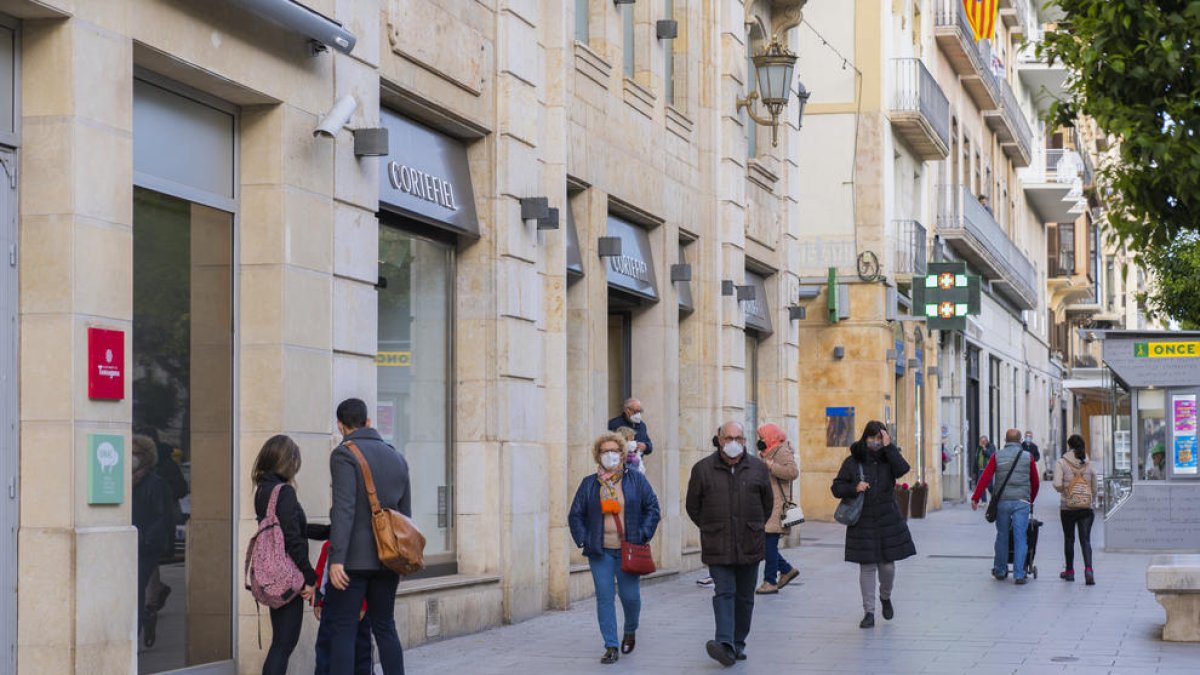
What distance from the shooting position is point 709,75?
2280cm

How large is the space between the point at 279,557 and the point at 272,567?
0.21 feet

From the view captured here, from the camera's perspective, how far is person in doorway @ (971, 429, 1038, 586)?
19984 millimetres

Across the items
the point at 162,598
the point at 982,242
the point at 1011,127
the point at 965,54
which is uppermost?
the point at 965,54

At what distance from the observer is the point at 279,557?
32.9ft

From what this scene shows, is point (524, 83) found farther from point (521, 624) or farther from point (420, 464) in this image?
point (521, 624)

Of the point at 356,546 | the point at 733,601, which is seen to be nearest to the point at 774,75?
the point at 733,601

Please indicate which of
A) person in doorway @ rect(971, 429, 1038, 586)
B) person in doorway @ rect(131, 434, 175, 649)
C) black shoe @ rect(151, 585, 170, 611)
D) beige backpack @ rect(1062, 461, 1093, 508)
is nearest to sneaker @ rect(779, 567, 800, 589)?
person in doorway @ rect(971, 429, 1038, 586)

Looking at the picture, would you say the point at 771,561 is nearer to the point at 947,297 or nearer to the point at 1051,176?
the point at 947,297

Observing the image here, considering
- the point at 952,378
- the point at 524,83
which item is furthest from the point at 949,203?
the point at 524,83

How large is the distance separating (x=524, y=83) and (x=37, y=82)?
714cm

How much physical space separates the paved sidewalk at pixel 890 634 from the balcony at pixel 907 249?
15.5m

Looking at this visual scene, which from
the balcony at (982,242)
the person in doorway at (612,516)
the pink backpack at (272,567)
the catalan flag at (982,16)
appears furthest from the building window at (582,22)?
the catalan flag at (982,16)

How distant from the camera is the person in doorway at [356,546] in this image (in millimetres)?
9922

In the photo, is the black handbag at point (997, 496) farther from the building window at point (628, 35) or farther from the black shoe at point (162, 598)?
the black shoe at point (162, 598)
